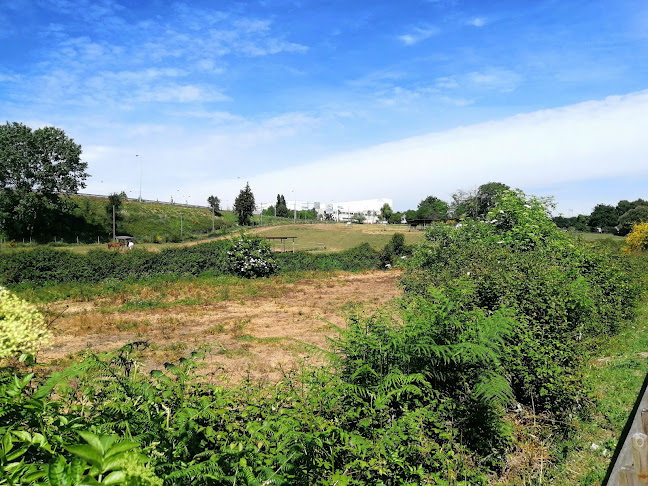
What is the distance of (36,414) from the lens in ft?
4.63

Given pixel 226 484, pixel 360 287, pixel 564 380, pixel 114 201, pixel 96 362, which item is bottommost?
pixel 360 287

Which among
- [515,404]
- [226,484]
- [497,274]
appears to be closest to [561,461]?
[515,404]

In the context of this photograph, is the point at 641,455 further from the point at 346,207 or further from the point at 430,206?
the point at 346,207

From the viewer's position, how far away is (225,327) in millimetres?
13781

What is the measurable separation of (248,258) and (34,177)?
4142 cm

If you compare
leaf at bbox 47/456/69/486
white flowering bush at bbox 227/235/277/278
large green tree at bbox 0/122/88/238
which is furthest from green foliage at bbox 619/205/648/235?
large green tree at bbox 0/122/88/238

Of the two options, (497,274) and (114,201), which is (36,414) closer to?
(497,274)

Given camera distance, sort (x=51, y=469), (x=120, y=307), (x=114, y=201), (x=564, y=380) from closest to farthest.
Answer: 1. (x=51, y=469)
2. (x=564, y=380)
3. (x=120, y=307)
4. (x=114, y=201)

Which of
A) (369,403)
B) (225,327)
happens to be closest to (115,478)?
(369,403)

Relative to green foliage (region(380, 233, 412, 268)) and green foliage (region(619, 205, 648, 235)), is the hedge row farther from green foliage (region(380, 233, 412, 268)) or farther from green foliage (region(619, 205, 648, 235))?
green foliage (region(619, 205, 648, 235))

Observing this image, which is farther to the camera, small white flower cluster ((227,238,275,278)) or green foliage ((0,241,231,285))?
small white flower cluster ((227,238,275,278))

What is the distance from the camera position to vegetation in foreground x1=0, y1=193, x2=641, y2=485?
1.47 meters

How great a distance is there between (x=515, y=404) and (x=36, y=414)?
17.4ft

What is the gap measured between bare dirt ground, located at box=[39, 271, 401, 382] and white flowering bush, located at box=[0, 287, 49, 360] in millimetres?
5199
